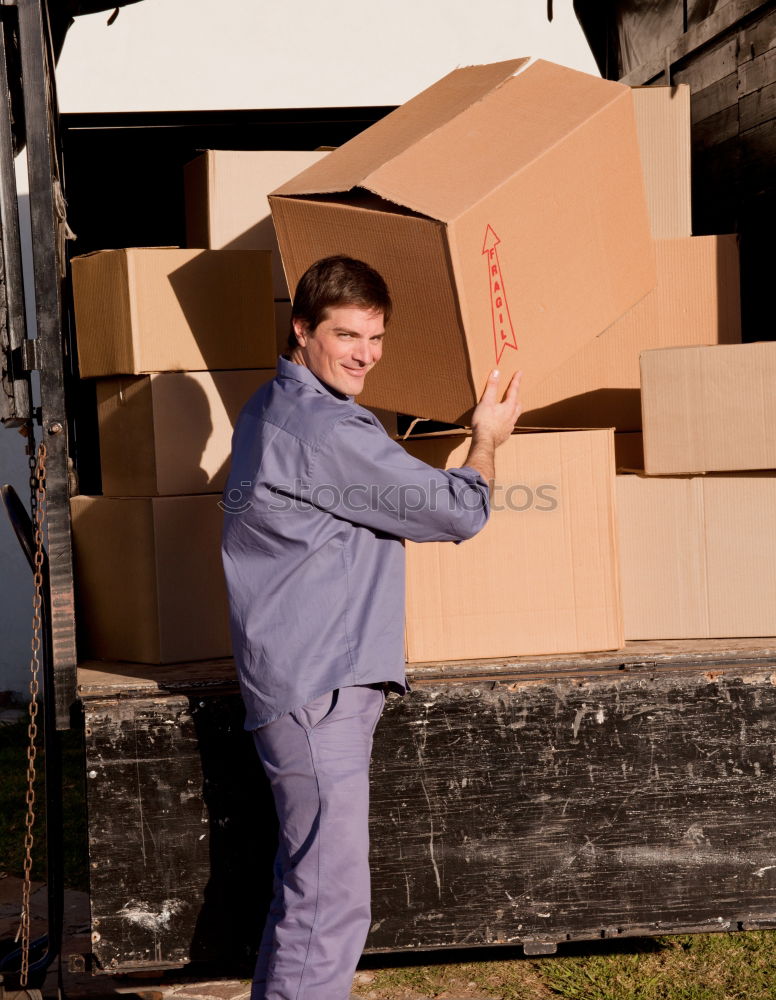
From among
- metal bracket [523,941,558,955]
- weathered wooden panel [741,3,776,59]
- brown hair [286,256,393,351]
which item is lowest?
metal bracket [523,941,558,955]

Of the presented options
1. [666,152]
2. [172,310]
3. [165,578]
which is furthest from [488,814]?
[666,152]

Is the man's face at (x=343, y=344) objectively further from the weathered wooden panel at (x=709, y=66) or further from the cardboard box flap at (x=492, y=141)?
the weathered wooden panel at (x=709, y=66)

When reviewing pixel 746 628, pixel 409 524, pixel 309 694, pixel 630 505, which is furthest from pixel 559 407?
pixel 309 694

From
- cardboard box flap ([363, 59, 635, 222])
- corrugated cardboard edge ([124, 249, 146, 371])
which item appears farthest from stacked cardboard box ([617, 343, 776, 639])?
corrugated cardboard edge ([124, 249, 146, 371])

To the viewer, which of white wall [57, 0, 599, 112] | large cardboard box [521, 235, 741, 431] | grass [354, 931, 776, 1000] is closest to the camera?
grass [354, 931, 776, 1000]

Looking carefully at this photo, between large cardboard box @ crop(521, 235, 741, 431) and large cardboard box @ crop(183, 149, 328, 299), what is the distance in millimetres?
739

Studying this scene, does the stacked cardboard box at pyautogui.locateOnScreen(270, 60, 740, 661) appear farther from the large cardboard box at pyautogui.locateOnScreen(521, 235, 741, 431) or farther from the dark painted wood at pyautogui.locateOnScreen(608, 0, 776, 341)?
the dark painted wood at pyautogui.locateOnScreen(608, 0, 776, 341)

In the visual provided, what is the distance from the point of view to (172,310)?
241cm

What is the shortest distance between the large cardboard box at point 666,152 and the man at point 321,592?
3.87 ft

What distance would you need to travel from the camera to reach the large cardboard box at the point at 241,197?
258 cm

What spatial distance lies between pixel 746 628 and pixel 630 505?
0.37m

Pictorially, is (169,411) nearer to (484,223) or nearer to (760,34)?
(484,223)

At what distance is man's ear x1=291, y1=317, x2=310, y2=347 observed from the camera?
1.99 meters

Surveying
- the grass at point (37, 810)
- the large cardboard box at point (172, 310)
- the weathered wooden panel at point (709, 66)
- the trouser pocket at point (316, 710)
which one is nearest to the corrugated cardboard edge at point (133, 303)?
the large cardboard box at point (172, 310)
